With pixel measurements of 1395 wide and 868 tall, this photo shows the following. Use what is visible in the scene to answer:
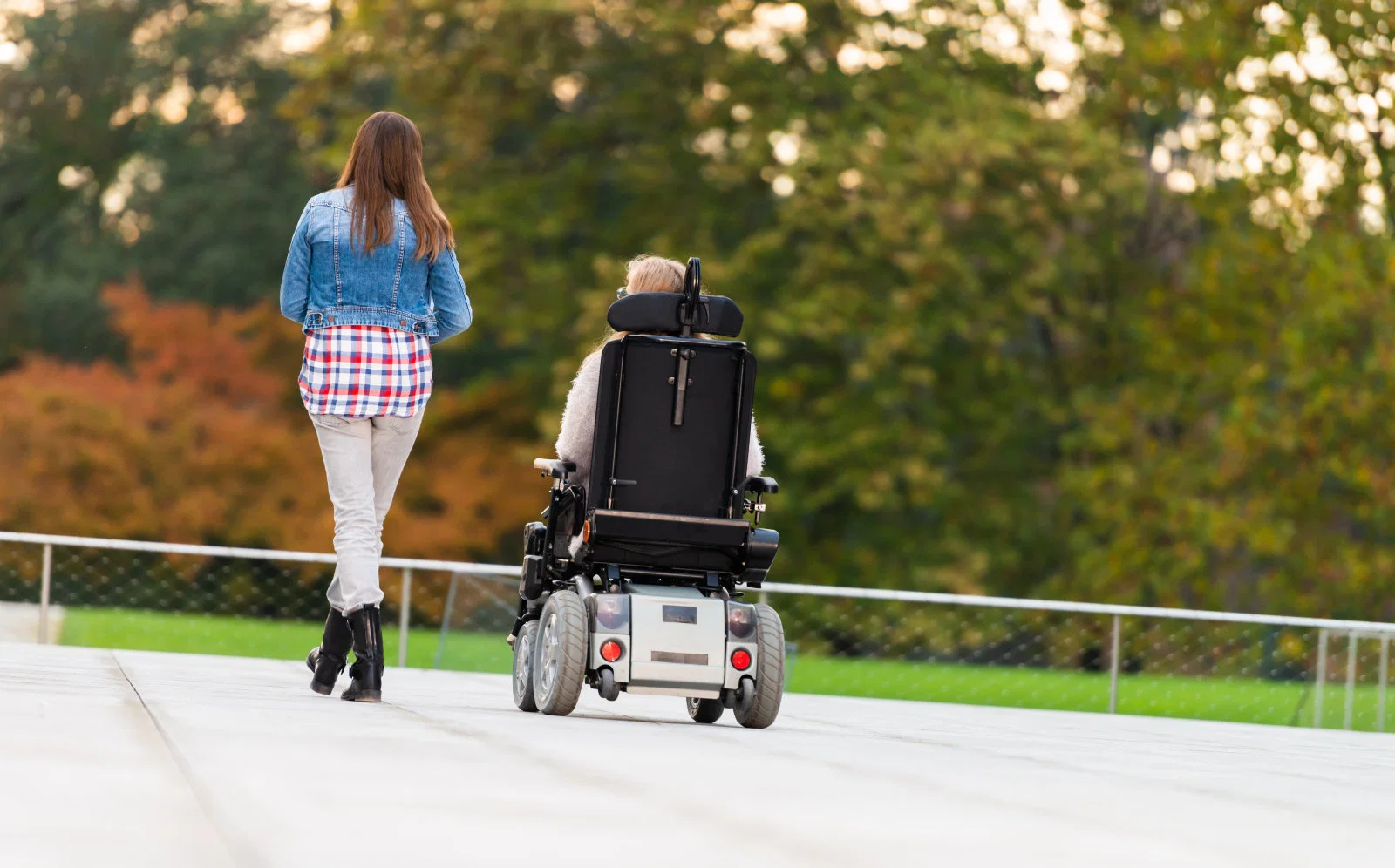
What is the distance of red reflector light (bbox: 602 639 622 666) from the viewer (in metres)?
6.08

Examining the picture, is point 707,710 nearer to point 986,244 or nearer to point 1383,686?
point 1383,686

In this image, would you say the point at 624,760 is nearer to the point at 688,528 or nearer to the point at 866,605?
the point at 688,528

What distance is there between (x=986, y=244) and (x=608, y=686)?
17.1 meters

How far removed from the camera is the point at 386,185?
629cm

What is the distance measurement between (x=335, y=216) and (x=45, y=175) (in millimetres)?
27193

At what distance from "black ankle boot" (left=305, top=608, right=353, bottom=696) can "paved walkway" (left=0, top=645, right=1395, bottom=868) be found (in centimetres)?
12

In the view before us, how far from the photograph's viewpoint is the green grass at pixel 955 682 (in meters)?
11.7

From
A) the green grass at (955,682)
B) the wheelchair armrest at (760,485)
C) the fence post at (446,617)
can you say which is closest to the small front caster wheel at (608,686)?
the wheelchair armrest at (760,485)

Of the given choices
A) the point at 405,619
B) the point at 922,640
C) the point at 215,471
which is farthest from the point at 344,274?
the point at 215,471

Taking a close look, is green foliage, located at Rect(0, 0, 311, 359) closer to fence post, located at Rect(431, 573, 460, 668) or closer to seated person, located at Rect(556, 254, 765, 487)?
fence post, located at Rect(431, 573, 460, 668)

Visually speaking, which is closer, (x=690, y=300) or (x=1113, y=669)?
(x=690, y=300)

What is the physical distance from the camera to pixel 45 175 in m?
31.8

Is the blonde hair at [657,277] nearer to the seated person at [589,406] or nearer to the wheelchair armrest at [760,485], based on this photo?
the seated person at [589,406]

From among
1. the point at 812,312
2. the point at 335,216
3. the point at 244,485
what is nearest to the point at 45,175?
the point at 244,485
